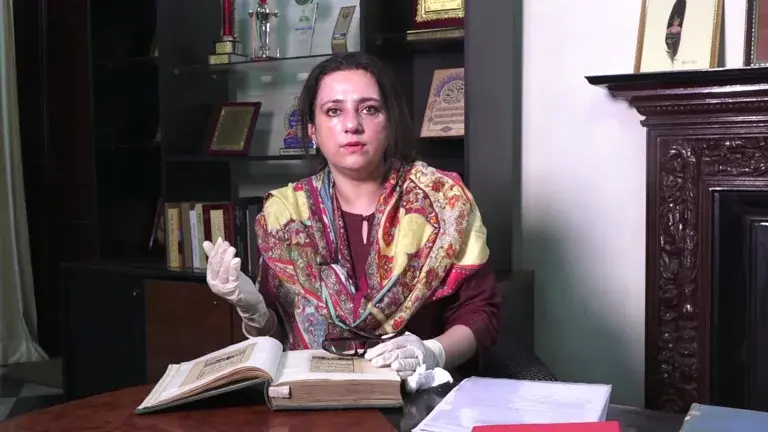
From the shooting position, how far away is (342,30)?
8.13 ft

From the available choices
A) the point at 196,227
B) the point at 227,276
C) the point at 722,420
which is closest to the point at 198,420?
the point at 227,276

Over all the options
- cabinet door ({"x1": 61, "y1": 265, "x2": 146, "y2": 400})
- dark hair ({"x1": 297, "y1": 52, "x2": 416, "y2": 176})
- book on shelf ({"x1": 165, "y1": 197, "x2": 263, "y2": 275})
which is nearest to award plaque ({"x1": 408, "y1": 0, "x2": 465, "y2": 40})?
dark hair ({"x1": 297, "y1": 52, "x2": 416, "y2": 176})

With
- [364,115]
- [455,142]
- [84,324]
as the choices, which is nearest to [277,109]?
[455,142]

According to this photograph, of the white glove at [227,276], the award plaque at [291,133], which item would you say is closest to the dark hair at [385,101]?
the white glove at [227,276]

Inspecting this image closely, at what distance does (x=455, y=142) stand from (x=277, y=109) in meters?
0.71

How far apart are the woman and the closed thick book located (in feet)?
2.08

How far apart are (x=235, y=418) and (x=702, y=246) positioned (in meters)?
1.46

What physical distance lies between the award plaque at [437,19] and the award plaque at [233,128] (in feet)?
2.24

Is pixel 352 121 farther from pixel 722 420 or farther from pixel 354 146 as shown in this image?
pixel 722 420

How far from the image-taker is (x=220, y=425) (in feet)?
3.27

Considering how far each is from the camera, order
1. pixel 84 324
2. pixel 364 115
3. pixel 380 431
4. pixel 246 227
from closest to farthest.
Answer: pixel 380 431, pixel 364 115, pixel 246 227, pixel 84 324

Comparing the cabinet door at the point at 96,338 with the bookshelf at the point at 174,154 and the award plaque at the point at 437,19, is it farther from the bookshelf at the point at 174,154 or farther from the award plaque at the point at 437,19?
the award plaque at the point at 437,19

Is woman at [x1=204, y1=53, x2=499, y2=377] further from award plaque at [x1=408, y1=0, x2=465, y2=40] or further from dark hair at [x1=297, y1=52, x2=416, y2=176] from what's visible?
award plaque at [x1=408, y1=0, x2=465, y2=40]

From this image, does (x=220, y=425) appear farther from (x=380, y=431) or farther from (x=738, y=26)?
(x=738, y=26)
